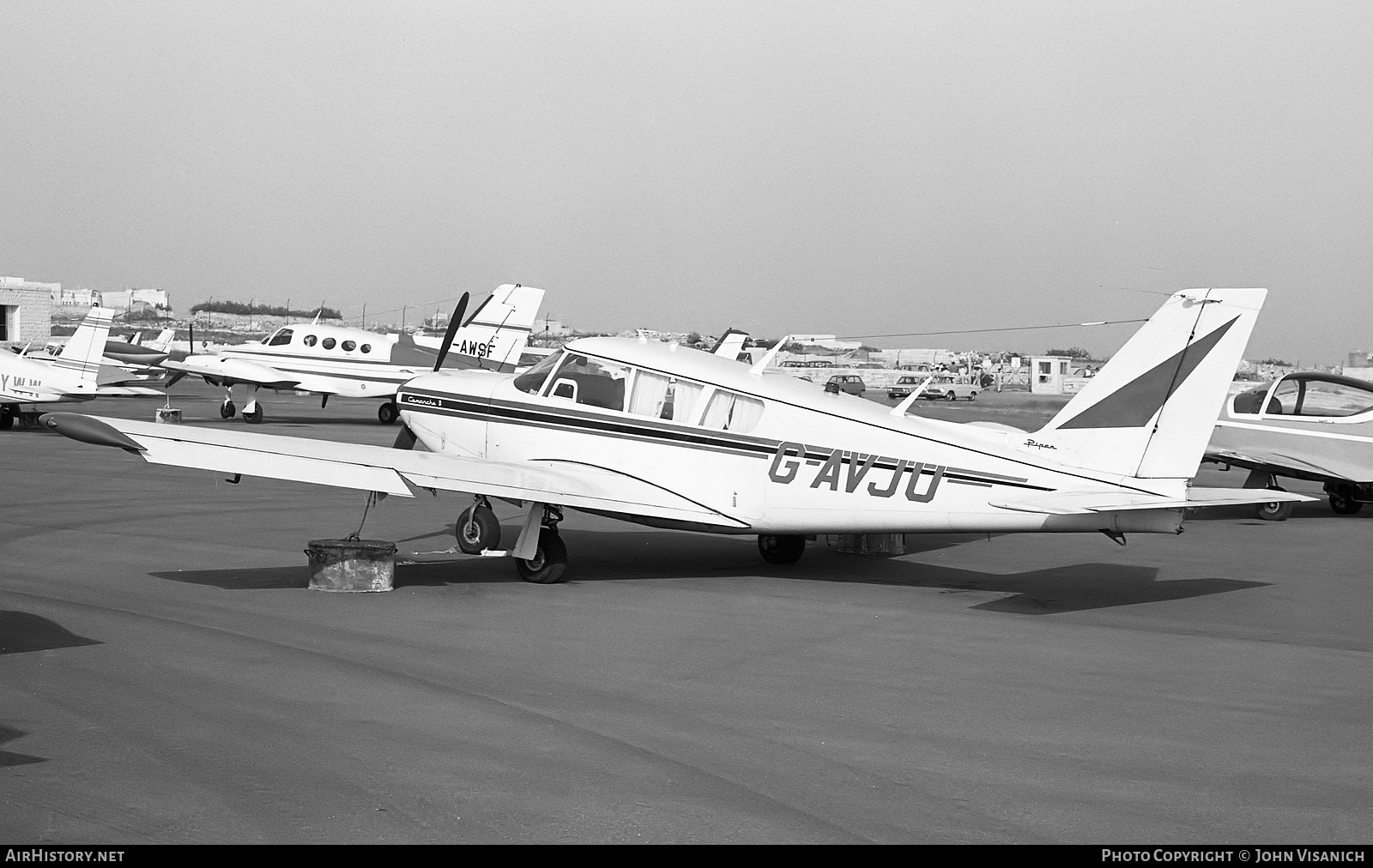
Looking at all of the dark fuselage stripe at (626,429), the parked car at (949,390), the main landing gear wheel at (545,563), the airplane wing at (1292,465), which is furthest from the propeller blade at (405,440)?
the parked car at (949,390)

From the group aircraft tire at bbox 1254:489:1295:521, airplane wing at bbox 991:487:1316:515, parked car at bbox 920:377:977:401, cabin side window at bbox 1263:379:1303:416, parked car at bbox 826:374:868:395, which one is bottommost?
airplane wing at bbox 991:487:1316:515

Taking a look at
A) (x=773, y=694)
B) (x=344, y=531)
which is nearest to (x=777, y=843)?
(x=773, y=694)

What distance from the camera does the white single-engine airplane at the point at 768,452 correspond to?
9672mm

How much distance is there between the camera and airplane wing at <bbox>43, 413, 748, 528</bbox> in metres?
9.84

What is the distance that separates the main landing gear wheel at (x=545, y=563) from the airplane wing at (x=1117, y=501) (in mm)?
3909

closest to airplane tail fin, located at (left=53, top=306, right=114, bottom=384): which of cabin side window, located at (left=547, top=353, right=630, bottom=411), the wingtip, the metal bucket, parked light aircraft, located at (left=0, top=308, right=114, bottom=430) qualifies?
parked light aircraft, located at (left=0, top=308, right=114, bottom=430)

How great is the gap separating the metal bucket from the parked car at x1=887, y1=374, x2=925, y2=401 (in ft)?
170

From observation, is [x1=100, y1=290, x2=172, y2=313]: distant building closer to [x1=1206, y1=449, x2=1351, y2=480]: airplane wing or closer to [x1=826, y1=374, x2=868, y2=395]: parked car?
[x1=826, y1=374, x2=868, y2=395]: parked car

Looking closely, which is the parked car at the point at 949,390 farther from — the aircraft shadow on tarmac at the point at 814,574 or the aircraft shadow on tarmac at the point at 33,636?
the aircraft shadow on tarmac at the point at 33,636

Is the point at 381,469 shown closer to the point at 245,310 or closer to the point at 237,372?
the point at 237,372

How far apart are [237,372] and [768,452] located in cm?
2593

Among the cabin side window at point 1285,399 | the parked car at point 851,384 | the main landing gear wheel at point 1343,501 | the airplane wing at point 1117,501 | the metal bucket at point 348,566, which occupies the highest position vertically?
the parked car at point 851,384

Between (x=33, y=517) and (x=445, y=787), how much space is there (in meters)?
11.1

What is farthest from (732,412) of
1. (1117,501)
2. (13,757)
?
(13,757)
